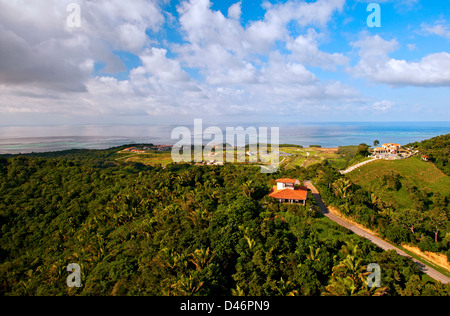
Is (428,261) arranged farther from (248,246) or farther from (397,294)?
(248,246)

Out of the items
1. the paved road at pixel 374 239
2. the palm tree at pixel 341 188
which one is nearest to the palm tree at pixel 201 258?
the paved road at pixel 374 239

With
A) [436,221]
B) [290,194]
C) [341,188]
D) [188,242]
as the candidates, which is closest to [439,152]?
[436,221]

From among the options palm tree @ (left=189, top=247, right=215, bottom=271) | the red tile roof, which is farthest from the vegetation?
palm tree @ (left=189, top=247, right=215, bottom=271)

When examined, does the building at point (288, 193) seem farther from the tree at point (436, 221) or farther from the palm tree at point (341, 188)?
the tree at point (436, 221)

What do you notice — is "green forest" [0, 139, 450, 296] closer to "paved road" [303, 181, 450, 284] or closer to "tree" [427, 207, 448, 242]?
→ "paved road" [303, 181, 450, 284]

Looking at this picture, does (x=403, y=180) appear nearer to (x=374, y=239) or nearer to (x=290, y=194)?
(x=374, y=239)
